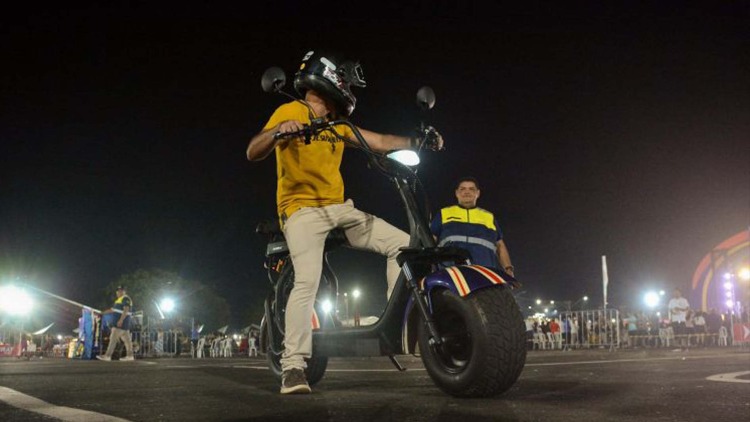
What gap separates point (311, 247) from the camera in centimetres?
459

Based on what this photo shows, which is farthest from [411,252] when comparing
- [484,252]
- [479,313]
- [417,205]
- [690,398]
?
[484,252]

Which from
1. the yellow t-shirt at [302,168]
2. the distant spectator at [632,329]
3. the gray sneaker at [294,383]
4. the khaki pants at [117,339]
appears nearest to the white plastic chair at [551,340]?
the distant spectator at [632,329]

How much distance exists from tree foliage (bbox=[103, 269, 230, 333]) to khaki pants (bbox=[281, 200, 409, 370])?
61653 mm

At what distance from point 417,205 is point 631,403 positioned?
156 centimetres

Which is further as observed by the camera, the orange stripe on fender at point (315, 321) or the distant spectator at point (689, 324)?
the distant spectator at point (689, 324)

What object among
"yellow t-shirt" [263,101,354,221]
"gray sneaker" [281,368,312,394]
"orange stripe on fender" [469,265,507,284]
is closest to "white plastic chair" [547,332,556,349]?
"yellow t-shirt" [263,101,354,221]

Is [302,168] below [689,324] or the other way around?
the other way around

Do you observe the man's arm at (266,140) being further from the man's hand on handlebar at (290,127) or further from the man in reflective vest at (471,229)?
the man in reflective vest at (471,229)

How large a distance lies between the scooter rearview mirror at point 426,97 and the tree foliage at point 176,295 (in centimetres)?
6234

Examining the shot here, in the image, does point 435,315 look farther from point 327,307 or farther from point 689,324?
point 689,324

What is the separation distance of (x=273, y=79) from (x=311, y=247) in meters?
1.09

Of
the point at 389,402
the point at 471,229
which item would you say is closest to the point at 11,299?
the point at 471,229

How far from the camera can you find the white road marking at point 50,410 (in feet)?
9.80

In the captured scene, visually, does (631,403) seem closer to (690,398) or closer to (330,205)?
(690,398)
